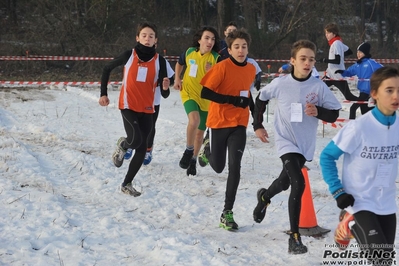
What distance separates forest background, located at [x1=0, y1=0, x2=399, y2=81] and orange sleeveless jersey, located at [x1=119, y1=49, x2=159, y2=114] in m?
14.2

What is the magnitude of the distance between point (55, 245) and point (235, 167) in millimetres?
1807

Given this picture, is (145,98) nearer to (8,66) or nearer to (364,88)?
(364,88)

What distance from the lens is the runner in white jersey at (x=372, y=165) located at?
3902 mm

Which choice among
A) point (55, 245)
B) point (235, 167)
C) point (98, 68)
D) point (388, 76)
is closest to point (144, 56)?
point (235, 167)

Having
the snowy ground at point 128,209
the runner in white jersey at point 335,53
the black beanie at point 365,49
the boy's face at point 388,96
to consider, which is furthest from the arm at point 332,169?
the runner in white jersey at point 335,53

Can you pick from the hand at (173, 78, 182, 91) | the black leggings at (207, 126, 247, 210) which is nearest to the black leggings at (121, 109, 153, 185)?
the black leggings at (207, 126, 247, 210)

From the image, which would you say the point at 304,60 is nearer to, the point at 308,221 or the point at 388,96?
the point at 388,96

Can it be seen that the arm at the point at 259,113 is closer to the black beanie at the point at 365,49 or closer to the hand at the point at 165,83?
the hand at the point at 165,83

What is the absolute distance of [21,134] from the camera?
9836 millimetres

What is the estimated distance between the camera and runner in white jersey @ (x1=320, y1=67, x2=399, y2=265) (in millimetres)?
3902

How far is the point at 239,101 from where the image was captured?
19.5 feet

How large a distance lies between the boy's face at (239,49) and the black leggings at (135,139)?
1.37m

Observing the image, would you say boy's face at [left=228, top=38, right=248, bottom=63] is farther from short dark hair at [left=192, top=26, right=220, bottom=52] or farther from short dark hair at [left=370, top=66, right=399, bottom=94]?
short dark hair at [left=370, top=66, right=399, bottom=94]

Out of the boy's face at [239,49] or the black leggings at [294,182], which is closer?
the black leggings at [294,182]
